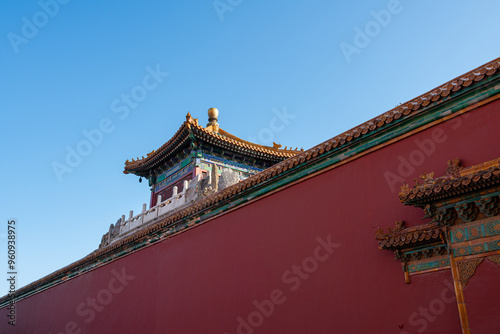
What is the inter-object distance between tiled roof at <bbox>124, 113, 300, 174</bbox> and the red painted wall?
5.59 metres

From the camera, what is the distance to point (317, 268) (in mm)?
7156

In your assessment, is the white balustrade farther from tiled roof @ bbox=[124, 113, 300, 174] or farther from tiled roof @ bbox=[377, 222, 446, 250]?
tiled roof @ bbox=[377, 222, 446, 250]

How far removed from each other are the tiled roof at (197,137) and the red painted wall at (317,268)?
559cm

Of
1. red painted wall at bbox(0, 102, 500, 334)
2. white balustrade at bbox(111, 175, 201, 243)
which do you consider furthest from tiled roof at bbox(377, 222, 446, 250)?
white balustrade at bbox(111, 175, 201, 243)

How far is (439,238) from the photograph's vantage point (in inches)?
220

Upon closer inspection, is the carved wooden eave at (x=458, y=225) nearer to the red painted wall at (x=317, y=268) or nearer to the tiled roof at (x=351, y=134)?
the red painted wall at (x=317, y=268)

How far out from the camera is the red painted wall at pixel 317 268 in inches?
228

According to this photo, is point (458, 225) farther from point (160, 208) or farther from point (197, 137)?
point (197, 137)

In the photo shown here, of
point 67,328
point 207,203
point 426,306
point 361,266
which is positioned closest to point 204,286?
point 207,203

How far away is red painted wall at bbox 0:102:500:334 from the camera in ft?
19.0

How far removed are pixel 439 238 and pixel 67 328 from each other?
11982mm

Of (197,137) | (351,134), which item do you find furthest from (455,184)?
(197,137)

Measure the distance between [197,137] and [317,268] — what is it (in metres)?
9.84

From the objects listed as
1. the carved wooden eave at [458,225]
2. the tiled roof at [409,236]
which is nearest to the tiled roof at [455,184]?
the carved wooden eave at [458,225]
